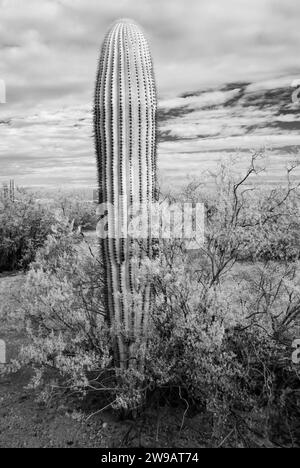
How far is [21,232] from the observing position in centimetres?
1182

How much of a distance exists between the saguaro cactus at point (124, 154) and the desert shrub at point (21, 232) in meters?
6.89

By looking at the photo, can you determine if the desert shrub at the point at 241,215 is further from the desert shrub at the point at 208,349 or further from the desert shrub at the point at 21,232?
the desert shrub at the point at 21,232

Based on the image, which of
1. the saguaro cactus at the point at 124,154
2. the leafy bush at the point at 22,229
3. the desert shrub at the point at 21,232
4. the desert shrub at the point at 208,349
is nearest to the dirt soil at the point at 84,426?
the desert shrub at the point at 208,349

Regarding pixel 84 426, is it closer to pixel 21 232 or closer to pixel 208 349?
pixel 208 349

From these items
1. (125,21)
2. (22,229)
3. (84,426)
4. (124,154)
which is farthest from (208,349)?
(22,229)

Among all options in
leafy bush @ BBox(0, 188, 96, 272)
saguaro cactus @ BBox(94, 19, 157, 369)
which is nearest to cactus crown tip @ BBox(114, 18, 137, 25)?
saguaro cactus @ BBox(94, 19, 157, 369)

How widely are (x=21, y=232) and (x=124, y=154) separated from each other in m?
7.86

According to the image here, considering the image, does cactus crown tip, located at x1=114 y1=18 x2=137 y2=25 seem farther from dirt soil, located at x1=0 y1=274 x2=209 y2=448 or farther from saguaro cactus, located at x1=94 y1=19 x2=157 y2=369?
dirt soil, located at x1=0 y1=274 x2=209 y2=448

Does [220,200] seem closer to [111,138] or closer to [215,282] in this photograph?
[215,282]

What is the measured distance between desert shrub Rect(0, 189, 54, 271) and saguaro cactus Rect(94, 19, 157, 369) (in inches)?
271

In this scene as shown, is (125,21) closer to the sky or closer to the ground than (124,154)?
closer to the sky

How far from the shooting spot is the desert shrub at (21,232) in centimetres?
1150

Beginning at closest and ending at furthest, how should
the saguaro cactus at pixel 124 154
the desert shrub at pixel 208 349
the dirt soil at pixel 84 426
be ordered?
1. the desert shrub at pixel 208 349
2. the dirt soil at pixel 84 426
3. the saguaro cactus at pixel 124 154

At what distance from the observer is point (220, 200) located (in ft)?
16.3
